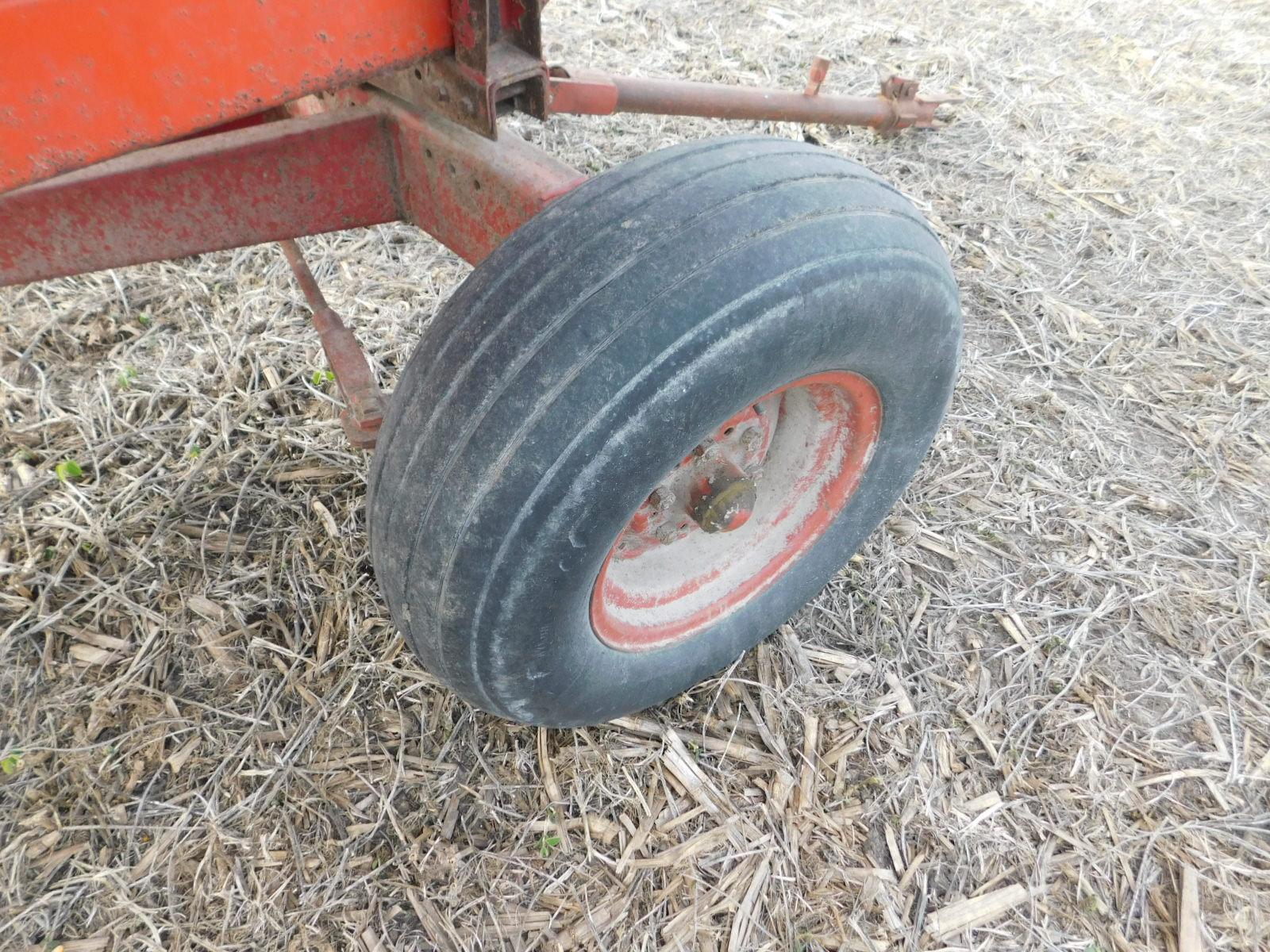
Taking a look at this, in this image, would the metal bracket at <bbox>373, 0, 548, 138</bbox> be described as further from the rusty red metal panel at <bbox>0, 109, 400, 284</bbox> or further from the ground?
the ground

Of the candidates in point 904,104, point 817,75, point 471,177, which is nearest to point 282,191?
point 471,177

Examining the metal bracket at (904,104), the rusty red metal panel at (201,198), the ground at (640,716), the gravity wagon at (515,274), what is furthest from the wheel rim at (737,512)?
the metal bracket at (904,104)

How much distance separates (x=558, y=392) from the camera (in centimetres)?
125

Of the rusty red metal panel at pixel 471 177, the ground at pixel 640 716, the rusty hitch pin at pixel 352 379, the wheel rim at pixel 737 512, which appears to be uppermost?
the rusty red metal panel at pixel 471 177

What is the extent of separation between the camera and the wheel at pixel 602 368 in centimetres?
126

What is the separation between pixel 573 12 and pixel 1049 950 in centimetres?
477

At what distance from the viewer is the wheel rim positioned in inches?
68.2

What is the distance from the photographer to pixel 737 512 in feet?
5.70

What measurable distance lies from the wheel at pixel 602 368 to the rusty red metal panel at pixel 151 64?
413mm

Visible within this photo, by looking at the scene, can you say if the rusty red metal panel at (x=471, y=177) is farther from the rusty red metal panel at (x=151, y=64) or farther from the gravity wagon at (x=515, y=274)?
the rusty red metal panel at (x=151, y=64)

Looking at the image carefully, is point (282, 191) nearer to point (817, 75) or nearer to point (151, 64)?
point (151, 64)

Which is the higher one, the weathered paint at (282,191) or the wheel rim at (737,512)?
the weathered paint at (282,191)

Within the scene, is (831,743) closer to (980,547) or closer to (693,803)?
(693,803)

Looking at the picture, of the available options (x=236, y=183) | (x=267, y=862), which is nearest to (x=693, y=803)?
(x=267, y=862)
